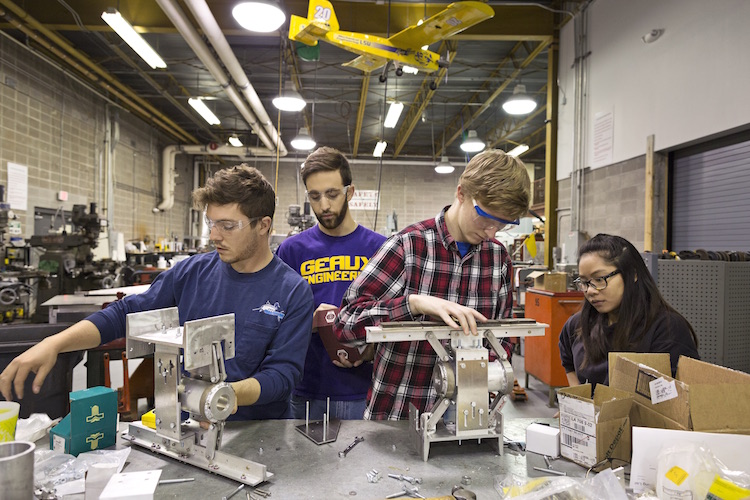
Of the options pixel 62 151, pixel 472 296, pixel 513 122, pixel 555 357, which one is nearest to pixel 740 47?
pixel 555 357

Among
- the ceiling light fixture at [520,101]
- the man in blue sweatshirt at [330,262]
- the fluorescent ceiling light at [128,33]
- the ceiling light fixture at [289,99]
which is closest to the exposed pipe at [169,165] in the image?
the fluorescent ceiling light at [128,33]

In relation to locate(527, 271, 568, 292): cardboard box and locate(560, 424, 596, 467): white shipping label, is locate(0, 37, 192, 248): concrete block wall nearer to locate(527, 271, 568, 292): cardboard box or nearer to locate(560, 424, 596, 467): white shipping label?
locate(527, 271, 568, 292): cardboard box

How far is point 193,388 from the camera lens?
1.00 m

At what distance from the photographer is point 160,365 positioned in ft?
3.34

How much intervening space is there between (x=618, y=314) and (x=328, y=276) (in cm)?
102

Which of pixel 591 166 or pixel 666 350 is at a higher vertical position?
pixel 591 166

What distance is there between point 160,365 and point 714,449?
46.1 inches

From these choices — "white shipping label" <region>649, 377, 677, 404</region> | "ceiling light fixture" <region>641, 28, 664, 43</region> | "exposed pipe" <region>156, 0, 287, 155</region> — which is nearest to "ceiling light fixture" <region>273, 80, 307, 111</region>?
Result: "exposed pipe" <region>156, 0, 287, 155</region>

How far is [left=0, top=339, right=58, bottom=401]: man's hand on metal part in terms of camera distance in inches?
42.8

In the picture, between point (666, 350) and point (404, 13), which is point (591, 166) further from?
point (666, 350)

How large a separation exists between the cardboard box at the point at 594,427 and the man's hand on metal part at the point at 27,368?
4.14ft

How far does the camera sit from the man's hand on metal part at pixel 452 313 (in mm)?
1053

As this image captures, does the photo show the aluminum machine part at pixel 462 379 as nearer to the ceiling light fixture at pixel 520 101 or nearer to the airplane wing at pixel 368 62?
the airplane wing at pixel 368 62

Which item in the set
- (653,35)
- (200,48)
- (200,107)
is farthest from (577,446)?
(200,107)
